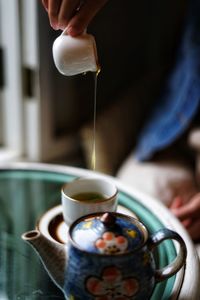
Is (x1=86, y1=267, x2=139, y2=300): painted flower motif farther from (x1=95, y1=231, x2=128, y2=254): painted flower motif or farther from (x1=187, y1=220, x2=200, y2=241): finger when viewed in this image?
(x1=187, y1=220, x2=200, y2=241): finger

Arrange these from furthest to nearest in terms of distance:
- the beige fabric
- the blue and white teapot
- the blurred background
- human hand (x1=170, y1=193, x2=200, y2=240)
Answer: the blurred background < the beige fabric < human hand (x1=170, y1=193, x2=200, y2=240) < the blue and white teapot

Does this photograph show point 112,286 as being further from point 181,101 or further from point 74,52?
point 181,101

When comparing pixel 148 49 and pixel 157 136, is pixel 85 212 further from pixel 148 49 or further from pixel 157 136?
pixel 148 49

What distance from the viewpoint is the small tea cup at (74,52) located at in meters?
0.67

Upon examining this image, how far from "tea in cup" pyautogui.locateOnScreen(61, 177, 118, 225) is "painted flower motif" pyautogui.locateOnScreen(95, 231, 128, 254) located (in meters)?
0.16

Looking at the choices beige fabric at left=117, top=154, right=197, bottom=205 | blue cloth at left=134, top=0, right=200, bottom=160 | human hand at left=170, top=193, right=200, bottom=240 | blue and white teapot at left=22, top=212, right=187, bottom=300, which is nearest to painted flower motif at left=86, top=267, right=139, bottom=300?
blue and white teapot at left=22, top=212, right=187, bottom=300

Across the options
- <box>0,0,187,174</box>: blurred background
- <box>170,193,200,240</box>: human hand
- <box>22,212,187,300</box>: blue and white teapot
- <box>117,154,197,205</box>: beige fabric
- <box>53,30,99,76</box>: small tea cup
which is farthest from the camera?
<box>0,0,187,174</box>: blurred background

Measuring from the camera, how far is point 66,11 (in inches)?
28.2

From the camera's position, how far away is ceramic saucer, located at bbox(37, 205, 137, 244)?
72cm

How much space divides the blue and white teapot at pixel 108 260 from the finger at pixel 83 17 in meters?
0.29

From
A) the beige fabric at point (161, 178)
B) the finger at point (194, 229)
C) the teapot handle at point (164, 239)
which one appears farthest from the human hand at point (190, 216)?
the teapot handle at point (164, 239)

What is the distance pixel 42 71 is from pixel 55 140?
24 cm

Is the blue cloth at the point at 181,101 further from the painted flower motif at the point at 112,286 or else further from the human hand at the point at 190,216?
the painted flower motif at the point at 112,286

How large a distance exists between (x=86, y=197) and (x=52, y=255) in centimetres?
19
